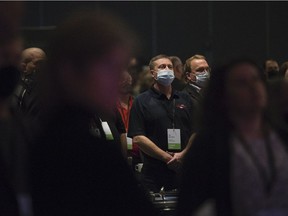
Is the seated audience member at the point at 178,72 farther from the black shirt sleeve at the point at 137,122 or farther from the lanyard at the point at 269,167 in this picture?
the lanyard at the point at 269,167

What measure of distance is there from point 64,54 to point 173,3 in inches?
414

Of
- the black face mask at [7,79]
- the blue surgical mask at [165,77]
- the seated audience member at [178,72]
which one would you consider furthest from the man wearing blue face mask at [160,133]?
the black face mask at [7,79]

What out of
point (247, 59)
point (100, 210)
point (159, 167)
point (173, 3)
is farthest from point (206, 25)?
point (100, 210)

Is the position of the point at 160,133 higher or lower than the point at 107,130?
lower

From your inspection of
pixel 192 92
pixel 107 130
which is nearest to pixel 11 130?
pixel 107 130

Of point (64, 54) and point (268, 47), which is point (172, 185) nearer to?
point (64, 54)

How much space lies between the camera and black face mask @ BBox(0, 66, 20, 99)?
1.69m

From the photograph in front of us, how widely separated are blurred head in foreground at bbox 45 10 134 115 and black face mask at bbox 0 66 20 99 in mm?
166

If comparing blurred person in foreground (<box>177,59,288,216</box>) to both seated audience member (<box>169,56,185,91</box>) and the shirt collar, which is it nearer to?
the shirt collar

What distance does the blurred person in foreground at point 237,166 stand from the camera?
6.18 ft

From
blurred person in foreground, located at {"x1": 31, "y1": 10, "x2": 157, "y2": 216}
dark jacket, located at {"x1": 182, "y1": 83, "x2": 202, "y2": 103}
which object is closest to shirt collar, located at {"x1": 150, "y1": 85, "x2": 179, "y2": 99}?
dark jacket, located at {"x1": 182, "y1": 83, "x2": 202, "y2": 103}

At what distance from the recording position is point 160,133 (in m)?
4.98

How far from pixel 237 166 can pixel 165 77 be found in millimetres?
3418

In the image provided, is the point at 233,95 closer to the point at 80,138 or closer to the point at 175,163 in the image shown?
the point at 80,138
